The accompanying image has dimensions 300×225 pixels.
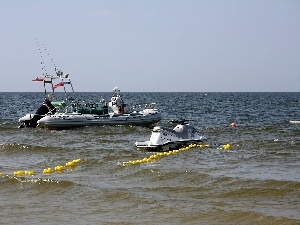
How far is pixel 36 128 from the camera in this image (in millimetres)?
32719

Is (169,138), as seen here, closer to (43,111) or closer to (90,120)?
(90,120)

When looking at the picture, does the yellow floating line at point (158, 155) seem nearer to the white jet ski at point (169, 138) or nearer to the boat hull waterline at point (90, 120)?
the white jet ski at point (169, 138)

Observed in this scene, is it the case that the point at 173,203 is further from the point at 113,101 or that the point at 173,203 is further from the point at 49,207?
the point at 113,101

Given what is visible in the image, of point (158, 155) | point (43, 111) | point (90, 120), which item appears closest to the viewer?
point (158, 155)

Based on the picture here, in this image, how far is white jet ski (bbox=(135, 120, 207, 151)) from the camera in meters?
19.8

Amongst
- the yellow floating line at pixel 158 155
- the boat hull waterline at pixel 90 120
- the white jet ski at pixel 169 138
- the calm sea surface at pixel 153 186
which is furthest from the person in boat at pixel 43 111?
the yellow floating line at pixel 158 155

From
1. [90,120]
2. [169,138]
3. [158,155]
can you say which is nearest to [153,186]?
[158,155]

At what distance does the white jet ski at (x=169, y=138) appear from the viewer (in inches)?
779

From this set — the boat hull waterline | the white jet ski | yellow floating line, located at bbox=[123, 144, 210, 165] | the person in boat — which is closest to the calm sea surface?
yellow floating line, located at bbox=[123, 144, 210, 165]

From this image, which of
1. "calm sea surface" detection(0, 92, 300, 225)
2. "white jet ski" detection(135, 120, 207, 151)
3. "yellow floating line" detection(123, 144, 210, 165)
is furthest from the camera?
"white jet ski" detection(135, 120, 207, 151)

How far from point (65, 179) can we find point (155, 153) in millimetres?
5442

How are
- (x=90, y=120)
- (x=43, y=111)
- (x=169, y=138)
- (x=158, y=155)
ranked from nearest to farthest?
1. (x=158, y=155)
2. (x=169, y=138)
3. (x=90, y=120)
4. (x=43, y=111)

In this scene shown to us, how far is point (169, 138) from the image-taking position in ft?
65.5

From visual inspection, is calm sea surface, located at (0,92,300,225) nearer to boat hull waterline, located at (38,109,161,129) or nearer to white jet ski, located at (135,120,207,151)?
white jet ski, located at (135,120,207,151)
